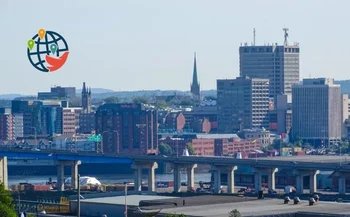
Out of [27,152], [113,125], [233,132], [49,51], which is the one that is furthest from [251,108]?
[49,51]

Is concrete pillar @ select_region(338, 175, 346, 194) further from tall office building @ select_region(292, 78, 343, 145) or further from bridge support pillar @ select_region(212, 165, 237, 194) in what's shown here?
tall office building @ select_region(292, 78, 343, 145)

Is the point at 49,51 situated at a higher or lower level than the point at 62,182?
higher

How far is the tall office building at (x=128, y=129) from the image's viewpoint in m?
165

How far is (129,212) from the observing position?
5178cm

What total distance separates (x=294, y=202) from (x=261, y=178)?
158 ft

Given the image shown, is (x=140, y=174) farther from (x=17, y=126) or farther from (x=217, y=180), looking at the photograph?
(x=17, y=126)

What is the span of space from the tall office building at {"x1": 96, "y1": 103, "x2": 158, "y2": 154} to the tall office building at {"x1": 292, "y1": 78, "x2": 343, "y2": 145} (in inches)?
818

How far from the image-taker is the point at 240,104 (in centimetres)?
19438

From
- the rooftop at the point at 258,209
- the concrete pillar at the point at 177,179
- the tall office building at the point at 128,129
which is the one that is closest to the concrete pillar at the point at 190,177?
the concrete pillar at the point at 177,179

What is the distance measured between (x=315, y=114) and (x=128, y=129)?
27886mm

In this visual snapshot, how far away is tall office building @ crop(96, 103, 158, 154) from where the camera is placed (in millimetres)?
164750

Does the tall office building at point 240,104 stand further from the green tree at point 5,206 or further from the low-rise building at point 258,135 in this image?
the green tree at point 5,206

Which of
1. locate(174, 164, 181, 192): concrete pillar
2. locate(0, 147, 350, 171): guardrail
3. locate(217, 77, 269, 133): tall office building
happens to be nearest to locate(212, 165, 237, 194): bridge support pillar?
locate(0, 147, 350, 171): guardrail

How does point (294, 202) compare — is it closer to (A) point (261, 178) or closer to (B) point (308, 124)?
(A) point (261, 178)
